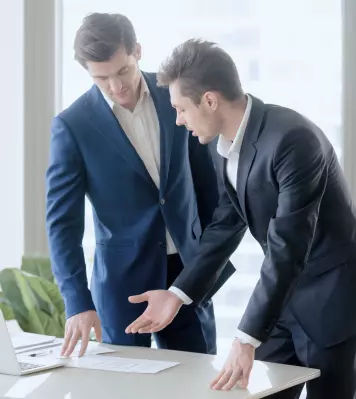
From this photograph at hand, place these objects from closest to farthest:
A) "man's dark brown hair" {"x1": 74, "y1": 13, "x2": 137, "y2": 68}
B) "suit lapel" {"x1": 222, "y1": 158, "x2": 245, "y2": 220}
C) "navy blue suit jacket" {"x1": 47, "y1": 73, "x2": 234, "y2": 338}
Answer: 1. "suit lapel" {"x1": 222, "y1": 158, "x2": 245, "y2": 220}
2. "man's dark brown hair" {"x1": 74, "y1": 13, "x2": 137, "y2": 68}
3. "navy blue suit jacket" {"x1": 47, "y1": 73, "x2": 234, "y2": 338}

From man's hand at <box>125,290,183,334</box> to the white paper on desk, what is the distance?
109 millimetres

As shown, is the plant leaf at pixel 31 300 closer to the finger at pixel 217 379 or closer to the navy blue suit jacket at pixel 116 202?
the navy blue suit jacket at pixel 116 202

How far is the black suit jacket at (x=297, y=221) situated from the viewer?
74.7 inches

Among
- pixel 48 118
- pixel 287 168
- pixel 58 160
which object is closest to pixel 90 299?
pixel 58 160

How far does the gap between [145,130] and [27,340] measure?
0.72 metres

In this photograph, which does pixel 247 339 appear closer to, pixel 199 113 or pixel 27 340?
pixel 199 113

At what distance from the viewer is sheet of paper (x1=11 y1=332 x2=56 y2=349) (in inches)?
93.2

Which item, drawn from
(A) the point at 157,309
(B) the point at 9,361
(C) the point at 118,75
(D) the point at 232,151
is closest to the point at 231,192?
(D) the point at 232,151

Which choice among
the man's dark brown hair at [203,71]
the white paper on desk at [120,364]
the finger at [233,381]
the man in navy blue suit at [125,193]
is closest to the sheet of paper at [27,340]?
the man in navy blue suit at [125,193]

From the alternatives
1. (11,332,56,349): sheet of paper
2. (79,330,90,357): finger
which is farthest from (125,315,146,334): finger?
(11,332,56,349): sheet of paper

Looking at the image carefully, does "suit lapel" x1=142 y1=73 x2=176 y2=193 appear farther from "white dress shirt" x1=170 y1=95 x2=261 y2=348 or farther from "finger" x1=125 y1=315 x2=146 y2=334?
"finger" x1=125 y1=315 x2=146 y2=334

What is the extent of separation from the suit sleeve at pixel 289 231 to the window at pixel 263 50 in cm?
158

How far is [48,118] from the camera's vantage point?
376cm

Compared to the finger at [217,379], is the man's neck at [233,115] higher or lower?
higher
